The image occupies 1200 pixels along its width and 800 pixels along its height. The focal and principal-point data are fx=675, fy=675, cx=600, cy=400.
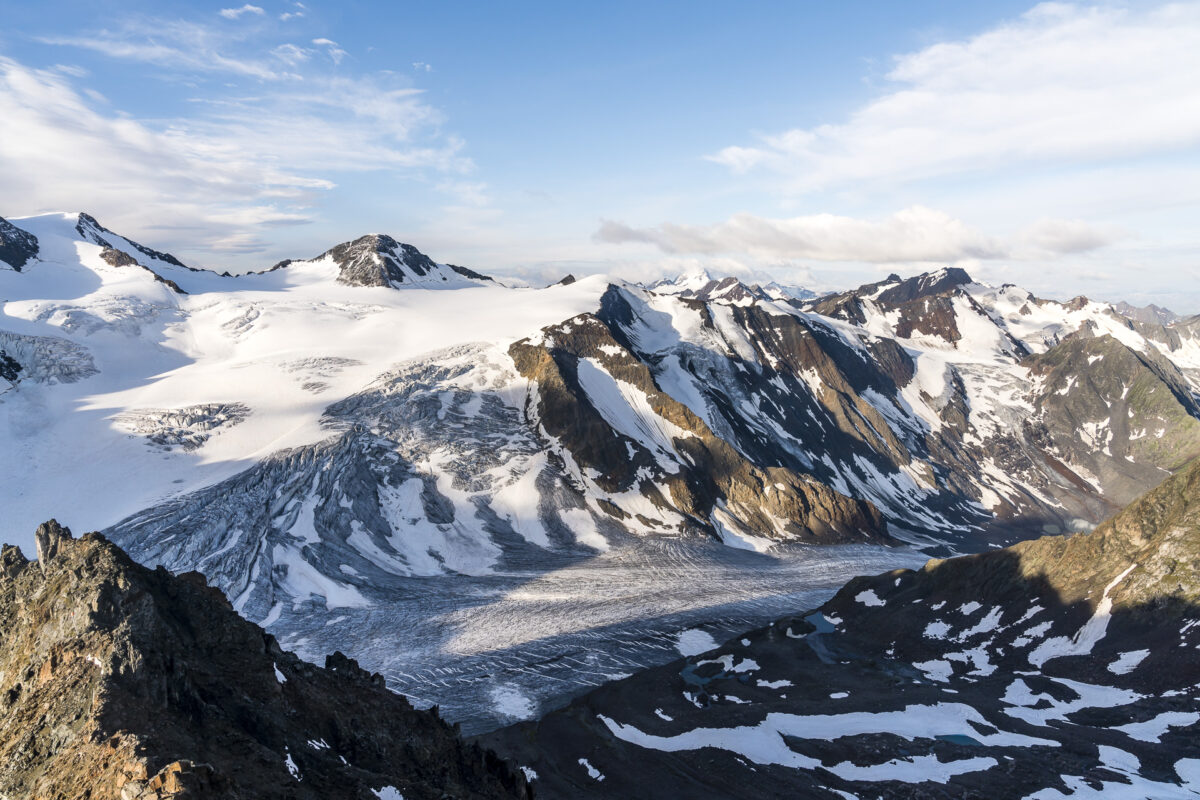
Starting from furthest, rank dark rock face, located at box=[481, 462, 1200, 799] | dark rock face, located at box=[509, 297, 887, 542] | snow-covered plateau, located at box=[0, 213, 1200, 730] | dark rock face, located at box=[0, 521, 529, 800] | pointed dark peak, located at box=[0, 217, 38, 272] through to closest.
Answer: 1. pointed dark peak, located at box=[0, 217, 38, 272]
2. dark rock face, located at box=[509, 297, 887, 542]
3. snow-covered plateau, located at box=[0, 213, 1200, 730]
4. dark rock face, located at box=[481, 462, 1200, 799]
5. dark rock face, located at box=[0, 521, 529, 800]

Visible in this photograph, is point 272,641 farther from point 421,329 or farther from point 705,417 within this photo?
point 421,329

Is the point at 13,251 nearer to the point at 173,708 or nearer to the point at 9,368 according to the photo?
the point at 9,368

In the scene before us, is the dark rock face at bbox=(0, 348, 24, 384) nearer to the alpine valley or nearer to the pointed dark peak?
the alpine valley

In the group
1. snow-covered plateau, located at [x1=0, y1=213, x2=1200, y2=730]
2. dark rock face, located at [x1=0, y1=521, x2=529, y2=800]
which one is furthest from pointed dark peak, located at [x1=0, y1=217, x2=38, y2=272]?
dark rock face, located at [x1=0, y1=521, x2=529, y2=800]

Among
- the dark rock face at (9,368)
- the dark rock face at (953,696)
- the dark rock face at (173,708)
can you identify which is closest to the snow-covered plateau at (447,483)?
the dark rock face at (9,368)

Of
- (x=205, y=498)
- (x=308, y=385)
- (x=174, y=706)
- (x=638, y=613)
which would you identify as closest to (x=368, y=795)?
(x=174, y=706)

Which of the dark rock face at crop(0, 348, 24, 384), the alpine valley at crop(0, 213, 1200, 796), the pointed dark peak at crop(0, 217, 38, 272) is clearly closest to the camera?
the alpine valley at crop(0, 213, 1200, 796)

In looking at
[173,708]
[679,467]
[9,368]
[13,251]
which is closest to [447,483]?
[679,467]
